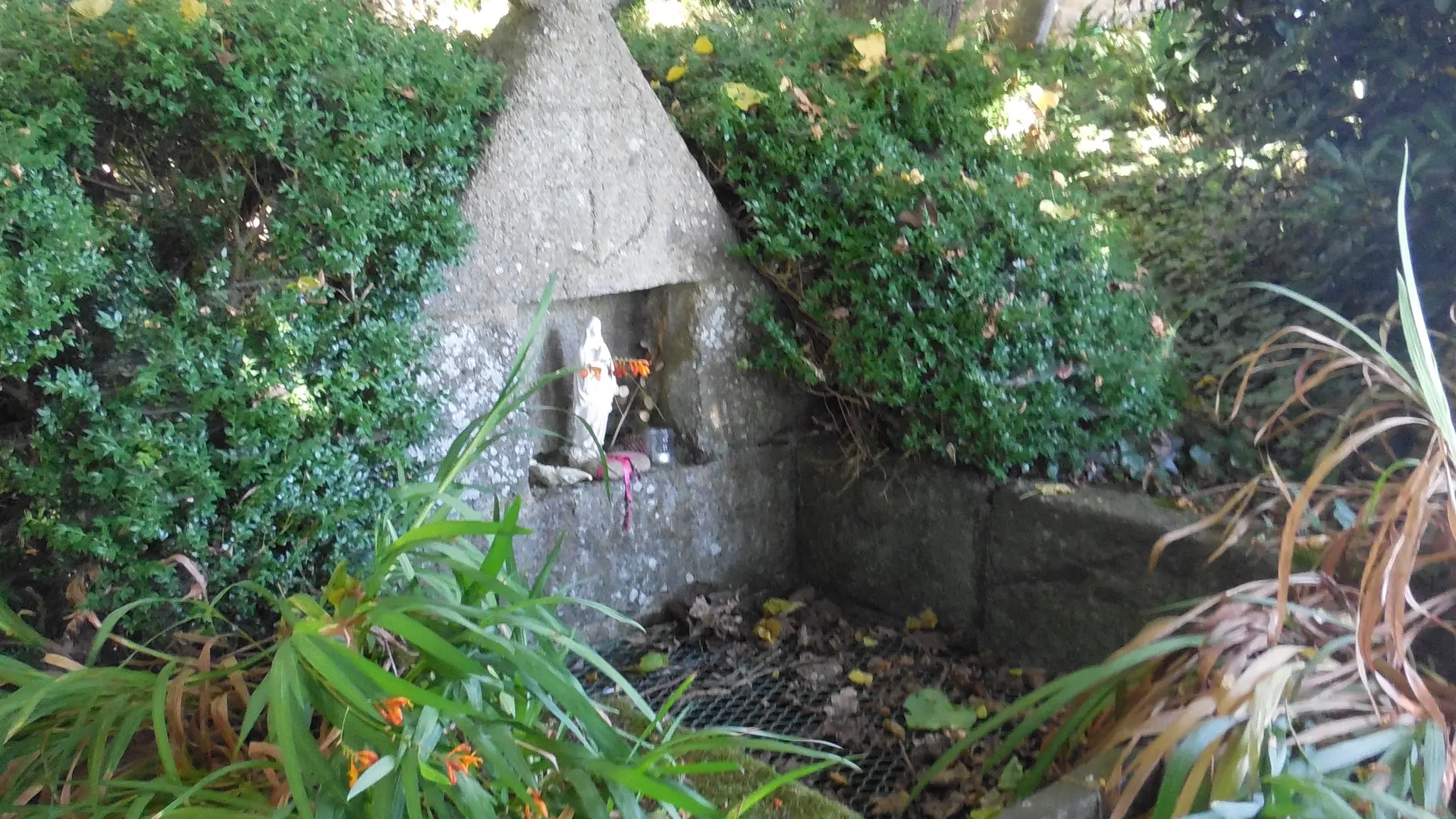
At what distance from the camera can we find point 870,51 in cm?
276

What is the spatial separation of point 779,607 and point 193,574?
1622 millimetres

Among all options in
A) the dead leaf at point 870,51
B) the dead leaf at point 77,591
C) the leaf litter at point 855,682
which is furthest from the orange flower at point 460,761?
the dead leaf at point 870,51

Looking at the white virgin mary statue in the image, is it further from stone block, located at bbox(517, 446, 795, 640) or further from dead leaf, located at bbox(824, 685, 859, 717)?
dead leaf, located at bbox(824, 685, 859, 717)

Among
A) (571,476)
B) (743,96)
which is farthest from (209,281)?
(743,96)

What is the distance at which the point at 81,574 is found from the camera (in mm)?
1594

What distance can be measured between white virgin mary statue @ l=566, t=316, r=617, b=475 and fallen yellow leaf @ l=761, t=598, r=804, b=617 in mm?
668

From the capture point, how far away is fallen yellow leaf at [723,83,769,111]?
2.62m

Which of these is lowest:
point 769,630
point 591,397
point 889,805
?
point 889,805

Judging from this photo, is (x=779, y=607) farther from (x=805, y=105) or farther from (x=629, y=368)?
(x=805, y=105)

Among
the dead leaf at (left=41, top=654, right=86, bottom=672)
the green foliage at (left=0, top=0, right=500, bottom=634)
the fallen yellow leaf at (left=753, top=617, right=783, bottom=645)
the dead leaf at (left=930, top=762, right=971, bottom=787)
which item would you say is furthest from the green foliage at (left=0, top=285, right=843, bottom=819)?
the fallen yellow leaf at (left=753, top=617, right=783, bottom=645)

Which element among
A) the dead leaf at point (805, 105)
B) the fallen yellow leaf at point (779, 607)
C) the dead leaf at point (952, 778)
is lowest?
the dead leaf at point (952, 778)

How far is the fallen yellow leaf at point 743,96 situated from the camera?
262 cm

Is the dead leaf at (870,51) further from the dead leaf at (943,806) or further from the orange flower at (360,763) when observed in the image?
the orange flower at (360,763)

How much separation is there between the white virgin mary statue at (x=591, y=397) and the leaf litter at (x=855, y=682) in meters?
0.50
